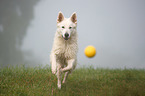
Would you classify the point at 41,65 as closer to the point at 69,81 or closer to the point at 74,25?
the point at 69,81

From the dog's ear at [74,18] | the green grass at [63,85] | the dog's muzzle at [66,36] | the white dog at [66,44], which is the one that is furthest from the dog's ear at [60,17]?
the green grass at [63,85]

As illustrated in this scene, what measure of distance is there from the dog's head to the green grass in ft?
6.38

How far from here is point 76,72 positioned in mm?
9422

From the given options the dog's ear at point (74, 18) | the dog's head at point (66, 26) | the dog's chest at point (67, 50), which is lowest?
the dog's chest at point (67, 50)

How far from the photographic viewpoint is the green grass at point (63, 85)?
217 inches

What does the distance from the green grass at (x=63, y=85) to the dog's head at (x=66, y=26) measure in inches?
76.5

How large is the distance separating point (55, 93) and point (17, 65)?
3.75 m

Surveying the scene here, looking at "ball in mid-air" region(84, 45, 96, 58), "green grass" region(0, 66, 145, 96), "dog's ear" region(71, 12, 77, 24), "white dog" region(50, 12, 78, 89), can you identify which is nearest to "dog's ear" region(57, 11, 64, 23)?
"white dog" region(50, 12, 78, 89)

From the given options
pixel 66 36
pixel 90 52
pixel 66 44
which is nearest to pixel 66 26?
pixel 66 36

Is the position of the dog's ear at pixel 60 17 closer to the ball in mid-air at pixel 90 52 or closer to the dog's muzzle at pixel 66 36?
the dog's muzzle at pixel 66 36

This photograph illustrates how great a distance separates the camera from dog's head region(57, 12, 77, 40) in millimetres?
5324

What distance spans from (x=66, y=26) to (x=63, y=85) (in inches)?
98.7

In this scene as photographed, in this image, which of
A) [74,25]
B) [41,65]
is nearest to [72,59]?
[74,25]

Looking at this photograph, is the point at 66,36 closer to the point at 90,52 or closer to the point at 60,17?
the point at 60,17
